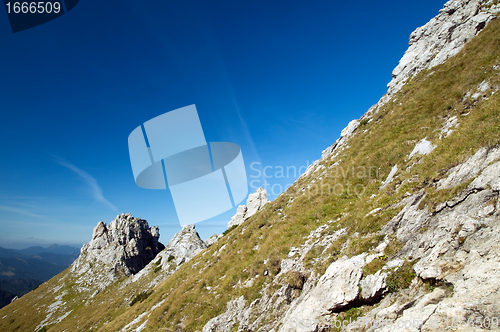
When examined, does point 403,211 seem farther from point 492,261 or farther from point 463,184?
point 492,261

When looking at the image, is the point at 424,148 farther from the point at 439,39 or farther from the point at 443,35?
the point at 439,39

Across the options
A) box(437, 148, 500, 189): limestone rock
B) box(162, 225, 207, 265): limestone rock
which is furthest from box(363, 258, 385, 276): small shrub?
box(162, 225, 207, 265): limestone rock

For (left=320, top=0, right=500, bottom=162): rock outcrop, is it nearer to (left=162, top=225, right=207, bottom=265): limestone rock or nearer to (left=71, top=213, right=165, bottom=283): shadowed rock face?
(left=162, top=225, right=207, bottom=265): limestone rock

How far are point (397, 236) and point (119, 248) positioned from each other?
4428 inches

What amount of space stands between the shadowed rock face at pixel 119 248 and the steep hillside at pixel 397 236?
3004 inches

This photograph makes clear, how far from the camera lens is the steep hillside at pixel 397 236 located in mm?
6672

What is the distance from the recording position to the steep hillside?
6.67m

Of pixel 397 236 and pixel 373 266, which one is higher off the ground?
pixel 397 236

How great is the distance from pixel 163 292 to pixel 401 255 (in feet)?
102

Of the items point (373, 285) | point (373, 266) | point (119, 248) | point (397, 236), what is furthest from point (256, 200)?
point (373, 285)

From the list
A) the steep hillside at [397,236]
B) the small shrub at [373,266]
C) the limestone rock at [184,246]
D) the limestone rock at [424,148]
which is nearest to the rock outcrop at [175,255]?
the limestone rock at [184,246]

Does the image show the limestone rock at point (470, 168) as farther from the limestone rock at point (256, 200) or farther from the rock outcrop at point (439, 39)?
the limestone rock at point (256, 200)

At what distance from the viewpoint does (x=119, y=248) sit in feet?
307

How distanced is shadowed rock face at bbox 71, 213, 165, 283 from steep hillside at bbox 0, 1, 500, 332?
76.3m
